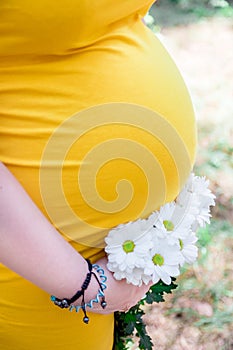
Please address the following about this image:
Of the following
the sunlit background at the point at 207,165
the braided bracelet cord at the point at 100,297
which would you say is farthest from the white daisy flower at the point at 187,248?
the sunlit background at the point at 207,165

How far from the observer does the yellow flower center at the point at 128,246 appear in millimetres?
841

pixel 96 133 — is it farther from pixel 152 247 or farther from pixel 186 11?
pixel 186 11

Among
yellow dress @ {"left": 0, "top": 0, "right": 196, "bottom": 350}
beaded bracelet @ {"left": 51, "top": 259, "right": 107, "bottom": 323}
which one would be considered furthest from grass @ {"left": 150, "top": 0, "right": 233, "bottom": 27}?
beaded bracelet @ {"left": 51, "top": 259, "right": 107, "bottom": 323}

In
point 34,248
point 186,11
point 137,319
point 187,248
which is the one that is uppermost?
point 34,248

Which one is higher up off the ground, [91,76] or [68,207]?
[91,76]

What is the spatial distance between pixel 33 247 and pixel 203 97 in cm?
229

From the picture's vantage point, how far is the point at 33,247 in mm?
723

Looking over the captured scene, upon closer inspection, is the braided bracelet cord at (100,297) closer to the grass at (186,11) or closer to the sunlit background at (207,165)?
the sunlit background at (207,165)

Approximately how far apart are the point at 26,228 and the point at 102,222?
166 mm

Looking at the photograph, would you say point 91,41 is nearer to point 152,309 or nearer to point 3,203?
point 3,203

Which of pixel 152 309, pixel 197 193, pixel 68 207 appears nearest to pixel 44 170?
pixel 68 207

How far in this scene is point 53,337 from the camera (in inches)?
36.8

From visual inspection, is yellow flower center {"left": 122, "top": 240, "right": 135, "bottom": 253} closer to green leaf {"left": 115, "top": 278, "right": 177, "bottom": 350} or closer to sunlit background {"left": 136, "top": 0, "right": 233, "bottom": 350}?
green leaf {"left": 115, "top": 278, "right": 177, "bottom": 350}

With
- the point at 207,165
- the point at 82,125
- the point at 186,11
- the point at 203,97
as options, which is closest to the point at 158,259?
the point at 82,125
